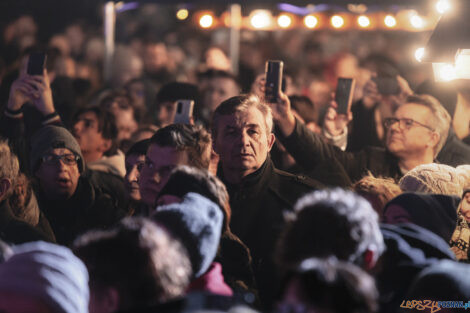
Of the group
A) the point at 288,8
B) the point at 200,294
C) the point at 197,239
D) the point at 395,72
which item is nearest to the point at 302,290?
the point at 200,294

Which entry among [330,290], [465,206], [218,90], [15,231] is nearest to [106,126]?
[218,90]

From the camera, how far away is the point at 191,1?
6.82 m

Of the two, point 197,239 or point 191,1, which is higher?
point 191,1

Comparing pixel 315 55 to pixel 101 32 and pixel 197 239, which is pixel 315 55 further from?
pixel 197 239

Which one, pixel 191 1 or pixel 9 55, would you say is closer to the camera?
pixel 191 1

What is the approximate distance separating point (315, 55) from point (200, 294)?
36.9ft

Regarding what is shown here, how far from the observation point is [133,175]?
4438mm

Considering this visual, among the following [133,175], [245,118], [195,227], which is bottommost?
[133,175]

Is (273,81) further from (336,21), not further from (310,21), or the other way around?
(310,21)

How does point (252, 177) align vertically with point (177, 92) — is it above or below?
below

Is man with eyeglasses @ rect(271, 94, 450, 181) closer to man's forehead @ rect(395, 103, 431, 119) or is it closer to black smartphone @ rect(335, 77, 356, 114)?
man's forehead @ rect(395, 103, 431, 119)

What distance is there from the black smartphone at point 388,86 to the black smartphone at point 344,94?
0.71 m

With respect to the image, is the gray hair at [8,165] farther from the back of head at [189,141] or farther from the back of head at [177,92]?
the back of head at [177,92]

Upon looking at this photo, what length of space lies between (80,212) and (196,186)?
60.9 inches
